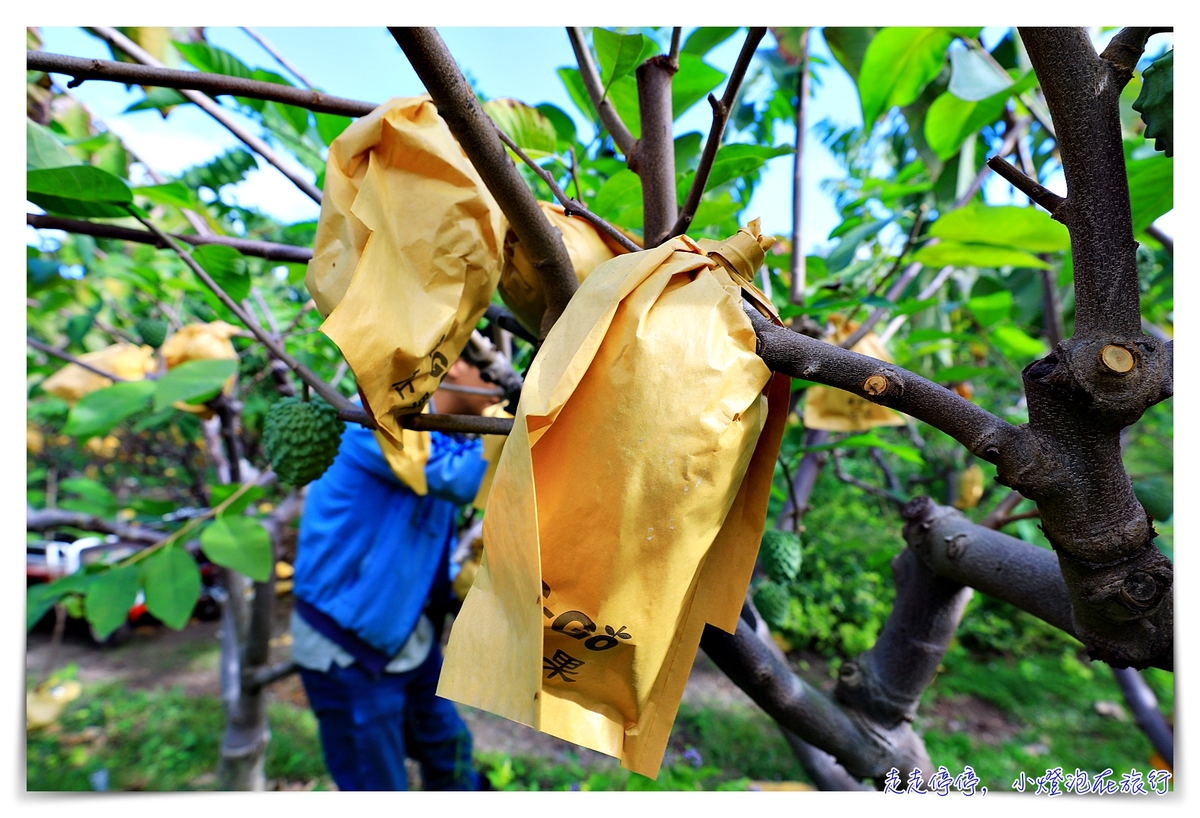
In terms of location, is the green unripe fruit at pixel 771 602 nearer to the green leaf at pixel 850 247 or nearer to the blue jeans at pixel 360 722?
the green leaf at pixel 850 247

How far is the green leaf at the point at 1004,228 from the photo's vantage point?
3.07 ft

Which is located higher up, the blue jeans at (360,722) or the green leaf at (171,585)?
the green leaf at (171,585)

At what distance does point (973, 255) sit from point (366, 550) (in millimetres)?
1698

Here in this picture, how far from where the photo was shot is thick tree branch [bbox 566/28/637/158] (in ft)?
2.89

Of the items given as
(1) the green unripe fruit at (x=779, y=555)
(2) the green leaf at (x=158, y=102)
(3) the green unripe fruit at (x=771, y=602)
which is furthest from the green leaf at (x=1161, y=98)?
(2) the green leaf at (x=158, y=102)

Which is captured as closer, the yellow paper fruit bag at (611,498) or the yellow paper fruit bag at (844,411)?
the yellow paper fruit bag at (611,498)

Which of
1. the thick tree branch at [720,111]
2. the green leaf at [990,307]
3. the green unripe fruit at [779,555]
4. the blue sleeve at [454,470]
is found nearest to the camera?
the thick tree branch at [720,111]

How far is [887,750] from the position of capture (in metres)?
1.01

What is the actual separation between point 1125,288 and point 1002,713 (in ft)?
12.8

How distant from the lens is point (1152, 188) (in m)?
0.74

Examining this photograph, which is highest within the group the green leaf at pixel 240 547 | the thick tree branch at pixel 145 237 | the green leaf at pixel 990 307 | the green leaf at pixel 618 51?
the green leaf at pixel 618 51

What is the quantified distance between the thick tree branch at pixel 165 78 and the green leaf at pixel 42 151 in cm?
23
